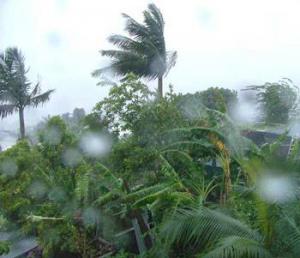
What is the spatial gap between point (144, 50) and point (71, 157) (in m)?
16.8

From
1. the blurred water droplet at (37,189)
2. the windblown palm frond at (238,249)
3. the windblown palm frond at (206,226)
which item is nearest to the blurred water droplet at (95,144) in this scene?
the blurred water droplet at (37,189)

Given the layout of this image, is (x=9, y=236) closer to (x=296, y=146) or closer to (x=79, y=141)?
(x=79, y=141)

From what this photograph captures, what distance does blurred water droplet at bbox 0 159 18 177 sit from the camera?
9062 millimetres

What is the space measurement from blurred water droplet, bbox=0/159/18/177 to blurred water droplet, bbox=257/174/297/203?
5.17 m

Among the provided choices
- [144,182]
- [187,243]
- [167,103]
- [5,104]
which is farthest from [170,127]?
[5,104]

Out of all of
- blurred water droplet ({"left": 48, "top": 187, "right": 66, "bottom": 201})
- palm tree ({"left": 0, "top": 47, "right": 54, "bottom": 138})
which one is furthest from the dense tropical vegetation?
palm tree ({"left": 0, "top": 47, "right": 54, "bottom": 138})

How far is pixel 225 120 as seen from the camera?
8789 millimetres

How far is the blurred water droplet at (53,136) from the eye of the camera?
8875 mm

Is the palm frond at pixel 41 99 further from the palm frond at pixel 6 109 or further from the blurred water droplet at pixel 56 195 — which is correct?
the blurred water droplet at pixel 56 195

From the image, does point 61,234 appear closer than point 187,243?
No

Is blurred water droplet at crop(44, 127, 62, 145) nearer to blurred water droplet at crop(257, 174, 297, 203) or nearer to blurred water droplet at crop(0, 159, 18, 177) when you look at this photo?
blurred water droplet at crop(0, 159, 18, 177)

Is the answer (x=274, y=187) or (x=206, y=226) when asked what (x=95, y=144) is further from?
(x=274, y=187)

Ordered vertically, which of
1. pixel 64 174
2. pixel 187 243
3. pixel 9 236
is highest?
pixel 64 174

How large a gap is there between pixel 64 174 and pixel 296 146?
3888mm
